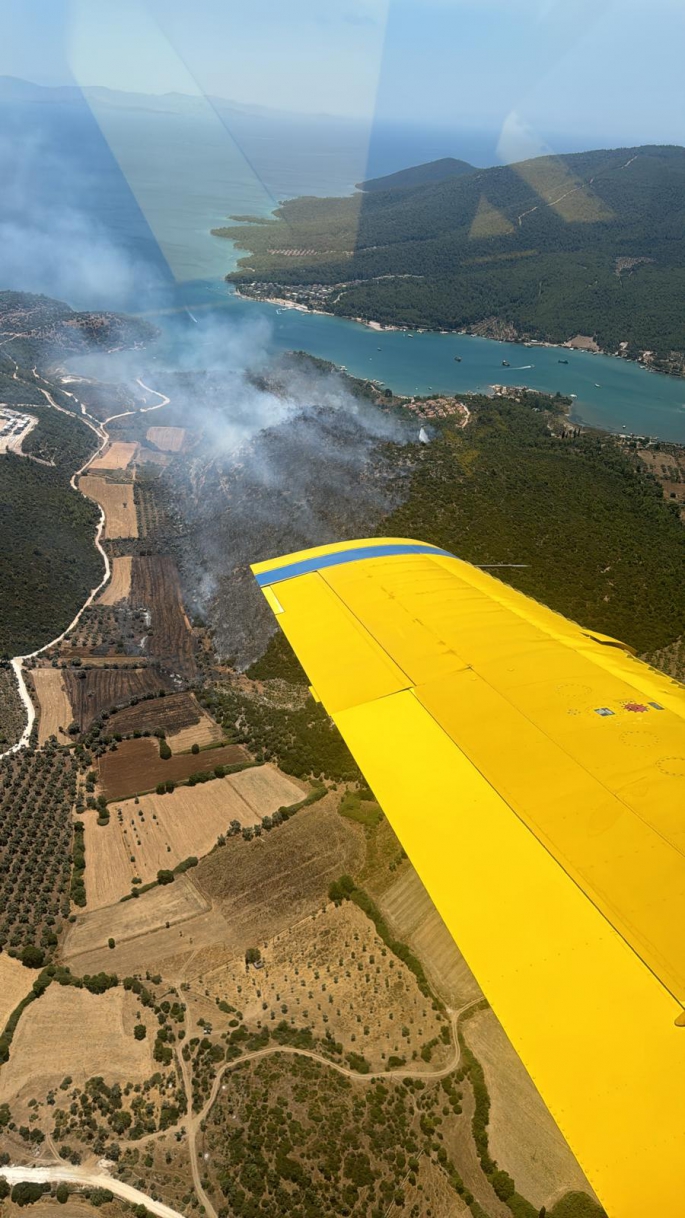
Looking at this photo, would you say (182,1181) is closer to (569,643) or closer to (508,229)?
(569,643)

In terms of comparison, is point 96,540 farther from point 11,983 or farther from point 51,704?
point 11,983

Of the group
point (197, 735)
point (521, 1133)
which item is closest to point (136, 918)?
point (197, 735)

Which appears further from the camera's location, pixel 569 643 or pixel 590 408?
pixel 590 408

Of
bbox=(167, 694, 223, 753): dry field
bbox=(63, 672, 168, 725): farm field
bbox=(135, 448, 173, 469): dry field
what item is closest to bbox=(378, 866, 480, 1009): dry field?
bbox=(167, 694, 223, 753): dry field

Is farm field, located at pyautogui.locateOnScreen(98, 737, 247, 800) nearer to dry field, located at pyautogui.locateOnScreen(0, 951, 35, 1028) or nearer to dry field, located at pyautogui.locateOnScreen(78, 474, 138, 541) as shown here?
dry field, located at pyautogui.locateOnScreen(0, 951, 35, 1028)

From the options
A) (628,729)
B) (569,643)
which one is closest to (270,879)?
(569,643)

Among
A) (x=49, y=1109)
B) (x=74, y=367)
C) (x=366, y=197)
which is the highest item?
(x=366, y=197)
